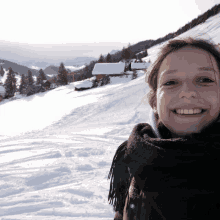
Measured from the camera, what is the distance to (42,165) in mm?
3498

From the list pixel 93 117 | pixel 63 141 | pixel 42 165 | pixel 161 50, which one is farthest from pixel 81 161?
pixel 93 117

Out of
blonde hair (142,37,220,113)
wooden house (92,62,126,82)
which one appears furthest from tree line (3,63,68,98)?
blonde hair (142,37,220,113)

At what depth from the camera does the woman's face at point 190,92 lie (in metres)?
0.83

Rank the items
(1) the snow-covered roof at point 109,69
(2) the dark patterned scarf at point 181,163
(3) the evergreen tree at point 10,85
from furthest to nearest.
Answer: (3) the evergreen tree at point 10,85 < (1) the snow-covered roof at point 109,69 < (2) the dark patterned scarf at point 181,163

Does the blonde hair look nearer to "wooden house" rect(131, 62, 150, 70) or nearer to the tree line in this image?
"wooden house" rect(131, 62, 150, 70)

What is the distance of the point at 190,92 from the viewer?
0.83 meters

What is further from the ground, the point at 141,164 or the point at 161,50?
the point at 161,50

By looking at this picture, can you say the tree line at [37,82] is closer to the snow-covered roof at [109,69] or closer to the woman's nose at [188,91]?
the snow-covered roof at [109,69]

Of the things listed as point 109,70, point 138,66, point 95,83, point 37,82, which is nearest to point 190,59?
point 95,83

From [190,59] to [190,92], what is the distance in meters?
0.20

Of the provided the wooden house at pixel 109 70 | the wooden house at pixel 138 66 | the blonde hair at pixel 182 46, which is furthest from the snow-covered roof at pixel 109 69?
the blonde hair at pixel 182 46

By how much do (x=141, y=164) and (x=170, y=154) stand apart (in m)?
0.18

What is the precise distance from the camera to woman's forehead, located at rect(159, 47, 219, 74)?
0.87m

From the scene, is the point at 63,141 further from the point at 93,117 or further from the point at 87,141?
the point at 93,117
